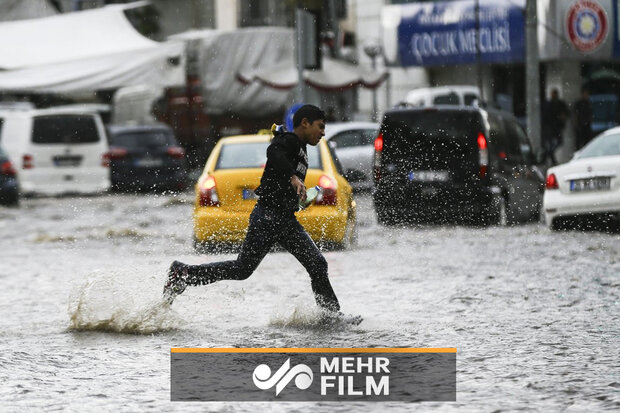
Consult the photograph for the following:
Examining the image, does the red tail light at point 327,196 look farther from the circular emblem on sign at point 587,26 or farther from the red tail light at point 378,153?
the circular emblem on sign at point 587,26

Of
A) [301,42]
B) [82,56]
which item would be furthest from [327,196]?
[82,56]

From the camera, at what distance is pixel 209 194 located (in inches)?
585

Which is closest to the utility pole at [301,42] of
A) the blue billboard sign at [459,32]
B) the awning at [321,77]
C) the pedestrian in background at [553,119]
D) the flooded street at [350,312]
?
the flooded street at [350,312]

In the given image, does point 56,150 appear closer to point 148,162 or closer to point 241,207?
point 148,162

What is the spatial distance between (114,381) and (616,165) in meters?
10.9

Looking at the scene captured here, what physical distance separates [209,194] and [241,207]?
0.39 metres

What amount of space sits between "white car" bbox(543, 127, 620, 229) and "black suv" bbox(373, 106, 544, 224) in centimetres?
110

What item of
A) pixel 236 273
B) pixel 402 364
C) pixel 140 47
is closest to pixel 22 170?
pixel 140 47

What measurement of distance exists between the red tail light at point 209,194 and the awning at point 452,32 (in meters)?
19.4

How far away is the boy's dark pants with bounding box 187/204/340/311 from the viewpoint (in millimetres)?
9289

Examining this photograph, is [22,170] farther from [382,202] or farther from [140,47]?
[382,202]

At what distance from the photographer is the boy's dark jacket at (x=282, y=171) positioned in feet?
29.8

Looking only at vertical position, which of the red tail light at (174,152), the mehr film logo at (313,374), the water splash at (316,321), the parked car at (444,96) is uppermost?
the mehr film logo at (313,374)

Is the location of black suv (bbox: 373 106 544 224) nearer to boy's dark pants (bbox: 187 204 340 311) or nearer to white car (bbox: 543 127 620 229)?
white car (bbox: 543 127 620 229)
